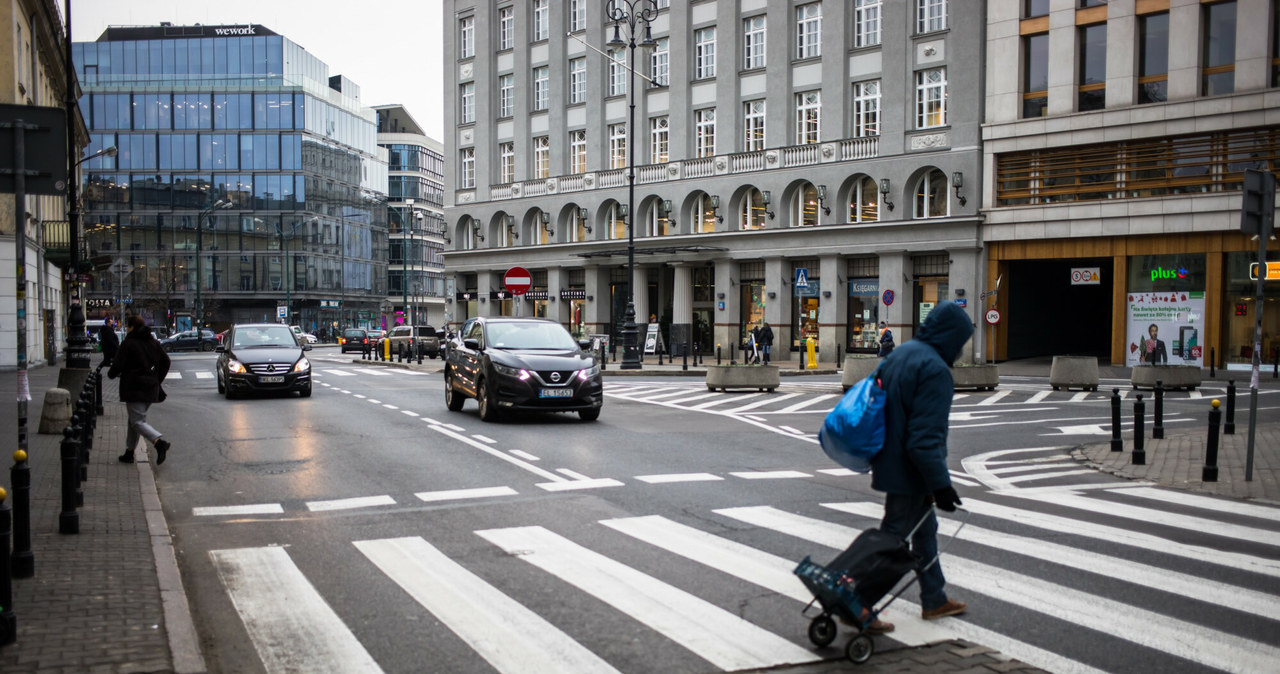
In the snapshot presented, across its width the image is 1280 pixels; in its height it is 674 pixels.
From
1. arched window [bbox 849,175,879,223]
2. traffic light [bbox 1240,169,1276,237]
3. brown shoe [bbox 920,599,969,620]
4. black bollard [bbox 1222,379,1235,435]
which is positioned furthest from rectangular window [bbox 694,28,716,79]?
brown shoe [bbox 920,599,969,620]

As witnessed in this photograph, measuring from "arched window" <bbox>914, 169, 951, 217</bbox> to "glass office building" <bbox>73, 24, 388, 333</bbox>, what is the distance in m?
60.5

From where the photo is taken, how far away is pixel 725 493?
10391 millimetres

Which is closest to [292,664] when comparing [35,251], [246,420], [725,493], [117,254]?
[725,493]

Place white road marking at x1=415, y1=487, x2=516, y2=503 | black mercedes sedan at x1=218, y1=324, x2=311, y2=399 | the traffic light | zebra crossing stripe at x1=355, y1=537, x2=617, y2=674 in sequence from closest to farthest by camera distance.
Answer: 1. zebra crossing stripe at x1=355, y1=537, x2=617, y2=674
2. white road marking at x1=415, y1=487, x2=516, y2=503
3. the traffic light
4. black mercedes sedan at x1=218, y1=324, x2=311, y2=399

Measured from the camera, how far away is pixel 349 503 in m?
9.89

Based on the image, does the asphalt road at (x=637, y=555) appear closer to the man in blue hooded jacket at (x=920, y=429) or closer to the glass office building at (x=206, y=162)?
the man in blue hooded jacket at (x=920, y=429)

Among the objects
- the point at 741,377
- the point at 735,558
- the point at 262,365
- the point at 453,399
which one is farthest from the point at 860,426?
the point at 741,377

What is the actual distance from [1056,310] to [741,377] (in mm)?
22077

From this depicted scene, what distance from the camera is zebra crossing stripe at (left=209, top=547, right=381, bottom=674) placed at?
531 centimetres

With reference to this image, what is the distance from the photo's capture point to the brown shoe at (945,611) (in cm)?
592

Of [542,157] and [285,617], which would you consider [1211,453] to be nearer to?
[285,617]

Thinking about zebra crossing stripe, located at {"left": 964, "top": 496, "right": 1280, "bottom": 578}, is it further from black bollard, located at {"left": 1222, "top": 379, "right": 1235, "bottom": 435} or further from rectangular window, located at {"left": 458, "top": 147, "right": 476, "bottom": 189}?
rectangular window, located at {"left": 458, "top": 147, "right": 476, "bottom": 189}

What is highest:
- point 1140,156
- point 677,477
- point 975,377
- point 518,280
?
point 1140,156

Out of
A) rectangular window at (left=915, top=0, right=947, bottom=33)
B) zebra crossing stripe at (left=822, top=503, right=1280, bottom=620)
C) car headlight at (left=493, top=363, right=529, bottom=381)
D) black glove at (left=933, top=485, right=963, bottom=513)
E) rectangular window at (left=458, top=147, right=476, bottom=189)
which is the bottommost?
zebra crossing stripe at (left=822, top=503, right=1280, bottom=620)
